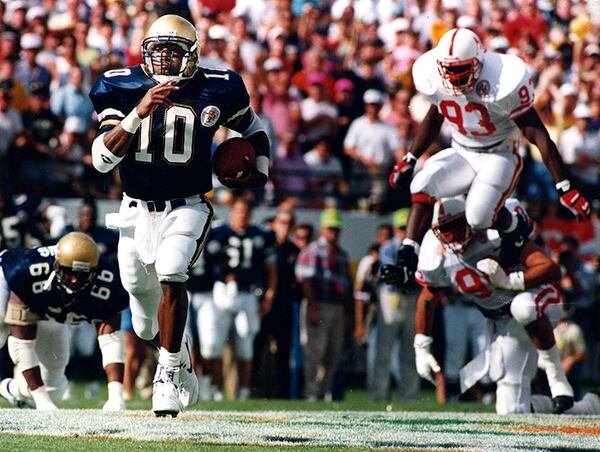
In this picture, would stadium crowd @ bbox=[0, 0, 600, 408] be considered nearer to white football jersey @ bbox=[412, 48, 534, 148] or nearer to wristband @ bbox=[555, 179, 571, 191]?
white football jersey @ bbox=[412, 48, 534, 148]

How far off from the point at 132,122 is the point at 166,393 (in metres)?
1.31

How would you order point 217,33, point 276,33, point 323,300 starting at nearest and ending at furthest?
point 323,300 → point 217,33 → point 276,33

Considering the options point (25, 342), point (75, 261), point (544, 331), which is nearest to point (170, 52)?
point (75, 261)

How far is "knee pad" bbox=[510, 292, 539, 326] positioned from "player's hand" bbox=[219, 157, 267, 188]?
2332mm

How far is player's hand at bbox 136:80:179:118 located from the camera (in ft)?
19.6

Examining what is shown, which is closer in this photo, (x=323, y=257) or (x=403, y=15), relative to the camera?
(x=323, y=257)

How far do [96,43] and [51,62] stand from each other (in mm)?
569

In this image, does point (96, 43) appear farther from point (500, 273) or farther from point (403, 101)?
point (500, 273)

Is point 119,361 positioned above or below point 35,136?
below

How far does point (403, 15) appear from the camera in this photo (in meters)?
15.2

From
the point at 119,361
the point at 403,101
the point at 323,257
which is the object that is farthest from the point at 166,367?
the point at 403,101

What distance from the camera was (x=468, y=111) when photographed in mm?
7750

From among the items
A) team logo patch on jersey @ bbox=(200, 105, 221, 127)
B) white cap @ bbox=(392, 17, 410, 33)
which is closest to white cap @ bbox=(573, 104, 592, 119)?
Answer: white cap @ bbox=(392, 17, 410, 33)

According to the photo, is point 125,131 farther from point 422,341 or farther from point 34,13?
point 34,13
